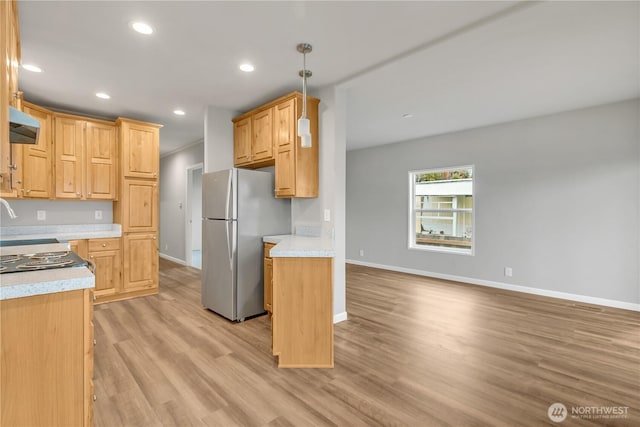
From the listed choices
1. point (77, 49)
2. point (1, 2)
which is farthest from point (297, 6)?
point (77, 49)

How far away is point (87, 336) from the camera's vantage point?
139 centimetres

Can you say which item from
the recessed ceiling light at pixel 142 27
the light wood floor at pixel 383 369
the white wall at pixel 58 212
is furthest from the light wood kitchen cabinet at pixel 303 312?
the white wall at pixel 58 212

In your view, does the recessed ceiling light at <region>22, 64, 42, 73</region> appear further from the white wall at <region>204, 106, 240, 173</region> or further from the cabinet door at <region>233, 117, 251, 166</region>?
the cabinet door at <region>233, 117, 251, 166</region>

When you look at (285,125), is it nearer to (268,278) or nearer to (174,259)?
(268,278)

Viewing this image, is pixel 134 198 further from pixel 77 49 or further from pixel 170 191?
pixel 170 191

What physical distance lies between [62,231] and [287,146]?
10.8ft

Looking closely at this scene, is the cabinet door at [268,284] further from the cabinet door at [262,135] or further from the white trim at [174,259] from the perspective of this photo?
the white trim at [174,259]

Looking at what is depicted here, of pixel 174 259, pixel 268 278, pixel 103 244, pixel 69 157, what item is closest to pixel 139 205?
pixel 103 244

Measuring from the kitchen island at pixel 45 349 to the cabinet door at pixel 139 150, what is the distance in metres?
3.27

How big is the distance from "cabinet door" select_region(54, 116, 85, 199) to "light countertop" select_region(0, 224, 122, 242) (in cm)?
47

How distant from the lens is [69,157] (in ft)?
13.3

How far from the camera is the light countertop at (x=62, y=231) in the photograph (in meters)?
3.71

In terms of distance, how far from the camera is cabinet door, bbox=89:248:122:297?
4.05 m

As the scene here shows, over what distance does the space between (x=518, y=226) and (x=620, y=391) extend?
2.91 meters
